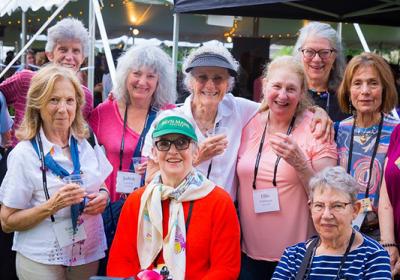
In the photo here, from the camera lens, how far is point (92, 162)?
118 inches

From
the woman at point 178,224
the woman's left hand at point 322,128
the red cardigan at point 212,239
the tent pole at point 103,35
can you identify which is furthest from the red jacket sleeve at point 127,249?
the tent pole at point 103,35

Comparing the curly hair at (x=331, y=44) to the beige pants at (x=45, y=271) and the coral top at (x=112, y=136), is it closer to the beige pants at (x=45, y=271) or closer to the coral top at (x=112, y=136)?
the coral top at (x=112, y=136)

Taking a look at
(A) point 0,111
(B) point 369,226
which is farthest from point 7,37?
(B) point 369,226

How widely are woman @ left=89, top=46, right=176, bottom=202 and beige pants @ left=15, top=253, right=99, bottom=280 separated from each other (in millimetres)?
560

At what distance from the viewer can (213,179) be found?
120 inches

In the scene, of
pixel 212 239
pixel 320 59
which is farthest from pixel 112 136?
pixel 320 59

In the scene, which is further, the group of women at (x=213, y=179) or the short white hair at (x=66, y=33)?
the short white hair at (x=66, y=33)

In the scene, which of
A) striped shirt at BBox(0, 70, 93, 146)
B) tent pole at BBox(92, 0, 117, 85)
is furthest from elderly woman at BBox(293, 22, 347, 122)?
tent pole at BBox(92, 0, 117, 85)

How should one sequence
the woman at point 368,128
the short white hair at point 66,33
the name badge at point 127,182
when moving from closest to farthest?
the woman at point 368,128, the name badge at point 127,182, the short white hair at point 66,33

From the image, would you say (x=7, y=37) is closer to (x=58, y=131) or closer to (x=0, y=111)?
(x=0, y=111)

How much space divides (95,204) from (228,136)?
2.68 ft

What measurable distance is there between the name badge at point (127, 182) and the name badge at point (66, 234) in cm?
43

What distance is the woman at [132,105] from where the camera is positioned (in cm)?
329

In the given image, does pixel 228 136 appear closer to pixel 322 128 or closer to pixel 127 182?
pixel 322 128
